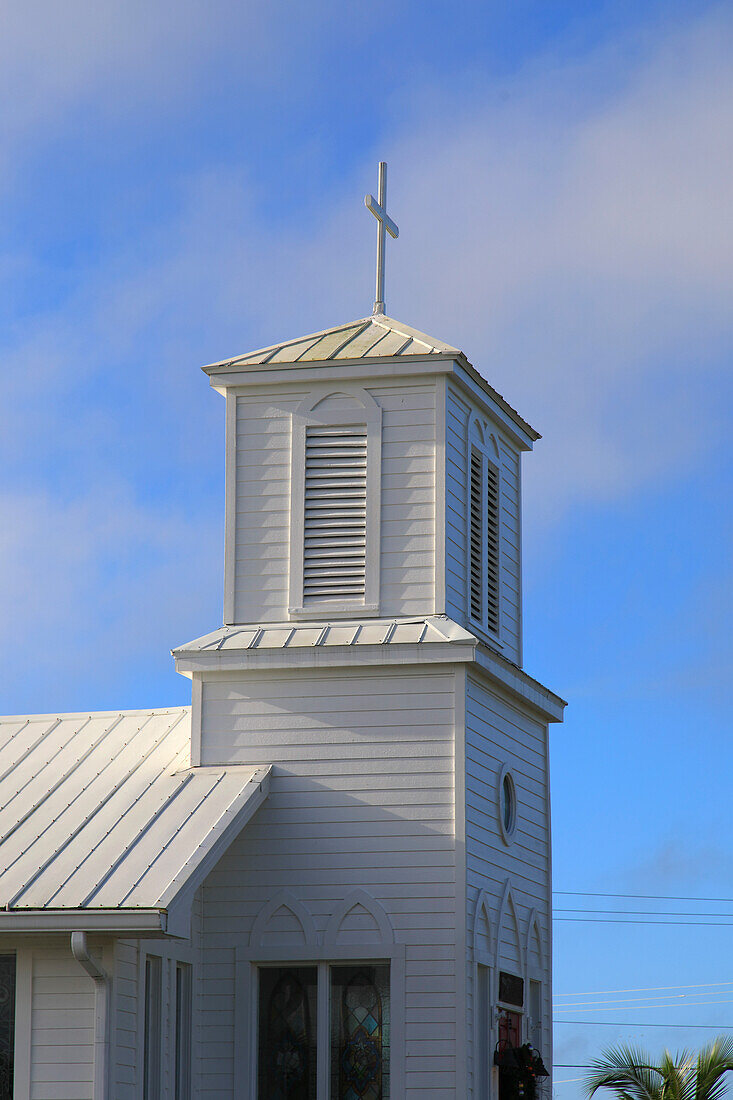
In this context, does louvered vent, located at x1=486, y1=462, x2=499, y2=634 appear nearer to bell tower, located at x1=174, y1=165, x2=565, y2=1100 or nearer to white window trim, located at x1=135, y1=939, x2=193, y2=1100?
bell tower, located at x1=174, y1=165, x2=565, y2=1100

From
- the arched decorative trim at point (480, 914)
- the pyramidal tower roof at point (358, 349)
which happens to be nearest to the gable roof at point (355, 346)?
the pyramidal tower roof at point (358, 349)

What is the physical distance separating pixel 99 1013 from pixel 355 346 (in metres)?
7.80

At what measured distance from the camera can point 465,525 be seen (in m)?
20.2

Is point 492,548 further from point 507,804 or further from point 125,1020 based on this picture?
point 125,1020

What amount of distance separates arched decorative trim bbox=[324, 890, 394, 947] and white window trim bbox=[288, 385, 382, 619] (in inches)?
119

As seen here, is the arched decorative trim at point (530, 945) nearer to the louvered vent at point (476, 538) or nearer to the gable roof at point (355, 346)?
the louvered vent at point (476, 538)

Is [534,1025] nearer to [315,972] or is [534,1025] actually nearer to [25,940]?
[315,972]

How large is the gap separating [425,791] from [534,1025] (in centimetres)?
363

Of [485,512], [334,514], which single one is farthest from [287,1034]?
[485,512]

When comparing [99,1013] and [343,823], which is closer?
[99,1013]

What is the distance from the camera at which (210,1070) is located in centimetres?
1830

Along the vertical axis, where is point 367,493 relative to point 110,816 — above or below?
above

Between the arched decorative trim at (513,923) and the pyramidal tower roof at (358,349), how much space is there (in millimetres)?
5661

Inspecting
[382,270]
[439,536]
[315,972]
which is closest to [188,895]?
[315,972]
